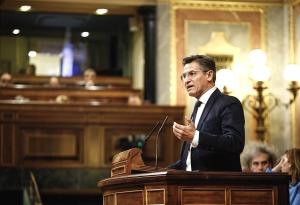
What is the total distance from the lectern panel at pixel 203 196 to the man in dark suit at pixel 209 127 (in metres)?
0.24

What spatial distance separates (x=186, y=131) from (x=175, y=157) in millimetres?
5962

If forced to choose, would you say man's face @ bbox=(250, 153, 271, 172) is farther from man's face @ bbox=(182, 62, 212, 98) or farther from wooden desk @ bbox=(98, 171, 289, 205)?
wooden desk @ bbox=(98, 171, 289, 205)

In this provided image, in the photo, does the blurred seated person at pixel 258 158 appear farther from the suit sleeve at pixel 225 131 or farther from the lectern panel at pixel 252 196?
the lectern panel at pixel 252 196

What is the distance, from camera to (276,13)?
36.5 ft

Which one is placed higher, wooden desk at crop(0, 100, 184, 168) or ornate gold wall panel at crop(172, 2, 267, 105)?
ornate gold wall panel at crop(172, 2, 267, 105)

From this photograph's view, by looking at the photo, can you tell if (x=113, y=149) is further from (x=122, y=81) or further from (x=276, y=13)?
(x=122, y=81)

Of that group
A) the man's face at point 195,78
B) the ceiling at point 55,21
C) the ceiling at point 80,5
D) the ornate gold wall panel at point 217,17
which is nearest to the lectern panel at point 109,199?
the man's face at point 195,78

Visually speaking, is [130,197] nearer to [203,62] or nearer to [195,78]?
[195,78]

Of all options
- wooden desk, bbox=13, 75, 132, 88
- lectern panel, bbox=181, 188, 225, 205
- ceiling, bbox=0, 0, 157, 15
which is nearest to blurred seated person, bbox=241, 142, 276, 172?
lectern panel, bbox=181, 188, 225, 205

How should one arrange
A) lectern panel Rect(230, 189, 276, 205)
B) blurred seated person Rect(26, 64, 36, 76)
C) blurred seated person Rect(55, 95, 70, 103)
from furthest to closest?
blurred seated person Rect(26, 64, 36, 76) → blurred seated person Rect(55, 95, 70, 103) → lectern panel Rect(230, 189, 276, 205)

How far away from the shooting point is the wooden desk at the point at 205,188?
156 inches

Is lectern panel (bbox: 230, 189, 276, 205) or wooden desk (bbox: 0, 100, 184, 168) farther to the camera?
A: wooden desk (bbox: 0, 100, 184, 168)

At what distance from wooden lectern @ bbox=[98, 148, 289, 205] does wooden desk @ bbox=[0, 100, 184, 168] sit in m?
5.47

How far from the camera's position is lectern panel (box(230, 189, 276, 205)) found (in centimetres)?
408
